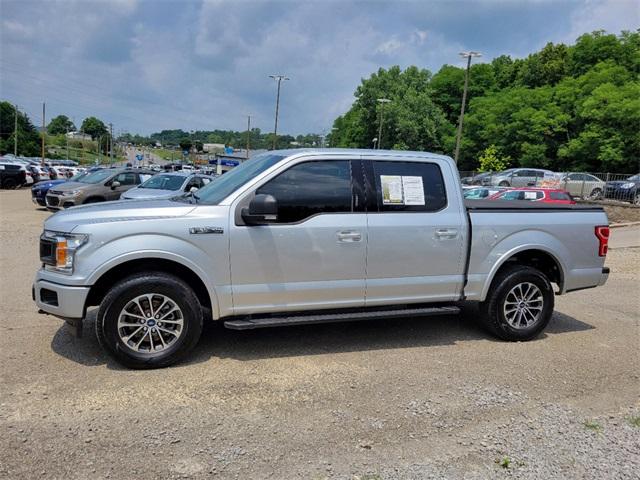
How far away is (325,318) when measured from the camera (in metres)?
4.81

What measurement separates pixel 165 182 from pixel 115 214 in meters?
11.3

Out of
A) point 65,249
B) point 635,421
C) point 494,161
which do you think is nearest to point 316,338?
point 65,249

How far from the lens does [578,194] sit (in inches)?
1152

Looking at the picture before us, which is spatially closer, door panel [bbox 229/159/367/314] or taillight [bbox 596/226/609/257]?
door panel [bbox 229/159/367/314]

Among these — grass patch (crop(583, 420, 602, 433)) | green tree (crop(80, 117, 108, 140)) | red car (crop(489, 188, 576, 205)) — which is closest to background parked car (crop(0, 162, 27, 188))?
red car (crop(489, 188, 576, 205))

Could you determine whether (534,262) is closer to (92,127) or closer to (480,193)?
(480,193)

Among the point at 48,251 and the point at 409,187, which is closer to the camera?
the point at 48,251

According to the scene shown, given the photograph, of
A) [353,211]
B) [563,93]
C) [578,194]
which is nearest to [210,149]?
[563,93]

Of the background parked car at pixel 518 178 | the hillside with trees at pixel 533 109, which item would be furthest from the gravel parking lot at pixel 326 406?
the hillside with trees at pixel 533 109

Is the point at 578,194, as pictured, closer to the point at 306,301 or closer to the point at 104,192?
the point at 104,192

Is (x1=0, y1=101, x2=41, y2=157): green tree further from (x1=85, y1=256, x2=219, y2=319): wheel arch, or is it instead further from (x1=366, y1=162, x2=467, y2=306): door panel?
(x1=366, y1=162, x2=467, y2=306): door panel

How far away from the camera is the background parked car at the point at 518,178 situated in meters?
32.3

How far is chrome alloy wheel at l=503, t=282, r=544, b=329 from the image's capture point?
5.60 metres

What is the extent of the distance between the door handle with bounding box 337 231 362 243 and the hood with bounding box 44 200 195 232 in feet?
4.50
